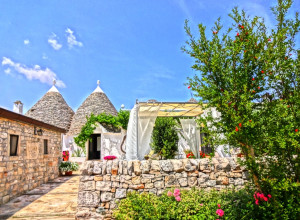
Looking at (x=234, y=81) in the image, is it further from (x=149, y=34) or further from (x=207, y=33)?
(x=149, y=34)

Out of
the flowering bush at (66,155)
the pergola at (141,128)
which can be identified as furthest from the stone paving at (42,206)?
the flowering bush at (66,155)

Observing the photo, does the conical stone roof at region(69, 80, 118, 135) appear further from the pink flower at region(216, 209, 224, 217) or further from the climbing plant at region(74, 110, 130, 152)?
the pink flower at region(216, 209, 224, 217)

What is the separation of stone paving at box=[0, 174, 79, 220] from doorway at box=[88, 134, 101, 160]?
35.7 feet

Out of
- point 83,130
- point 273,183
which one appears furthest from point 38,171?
point 273,183

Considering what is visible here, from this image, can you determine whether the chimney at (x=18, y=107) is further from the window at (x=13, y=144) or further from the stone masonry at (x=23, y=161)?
the window at (x=13, y=144)

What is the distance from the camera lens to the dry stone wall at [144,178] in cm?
584

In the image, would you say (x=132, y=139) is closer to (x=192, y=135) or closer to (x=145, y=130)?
(x=145, y=130)

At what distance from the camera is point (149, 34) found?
723 centimetres

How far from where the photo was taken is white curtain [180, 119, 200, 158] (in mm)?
8292

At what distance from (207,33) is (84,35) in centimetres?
570

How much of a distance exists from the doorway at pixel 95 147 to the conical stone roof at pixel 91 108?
148cm

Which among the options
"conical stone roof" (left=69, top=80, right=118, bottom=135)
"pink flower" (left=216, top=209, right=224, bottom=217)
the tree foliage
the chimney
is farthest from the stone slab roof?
the tree foliage

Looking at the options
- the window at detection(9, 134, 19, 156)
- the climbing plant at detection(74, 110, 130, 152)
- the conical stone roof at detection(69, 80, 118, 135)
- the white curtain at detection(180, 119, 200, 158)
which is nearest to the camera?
the window at detection(9, 134, 19, 156)

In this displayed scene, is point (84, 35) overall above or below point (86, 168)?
above
